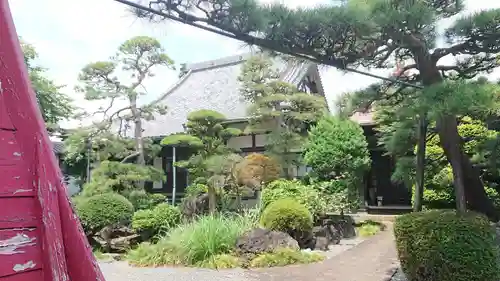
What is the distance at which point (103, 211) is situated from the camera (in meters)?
9.15

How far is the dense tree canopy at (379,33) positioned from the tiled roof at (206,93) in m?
7.69

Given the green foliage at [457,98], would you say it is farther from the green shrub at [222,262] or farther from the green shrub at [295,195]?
the green shrub at [295,195]

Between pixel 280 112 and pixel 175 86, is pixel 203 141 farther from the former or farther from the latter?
pixel 175 86

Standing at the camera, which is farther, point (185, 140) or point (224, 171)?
point (185, 140)

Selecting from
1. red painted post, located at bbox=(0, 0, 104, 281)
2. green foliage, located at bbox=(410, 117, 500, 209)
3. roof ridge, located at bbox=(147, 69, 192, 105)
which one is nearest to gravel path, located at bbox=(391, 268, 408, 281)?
green foliage, located at bbox=(410, 117, 500, 209)

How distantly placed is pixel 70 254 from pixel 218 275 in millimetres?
5599

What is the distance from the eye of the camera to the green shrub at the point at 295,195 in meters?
9.70

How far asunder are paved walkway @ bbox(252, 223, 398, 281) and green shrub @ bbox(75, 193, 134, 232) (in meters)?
4.01

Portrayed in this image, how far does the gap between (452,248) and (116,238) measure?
6.78 meters

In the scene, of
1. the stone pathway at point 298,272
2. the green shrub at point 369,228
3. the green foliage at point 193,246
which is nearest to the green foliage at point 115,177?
the green foliage at point 193,246

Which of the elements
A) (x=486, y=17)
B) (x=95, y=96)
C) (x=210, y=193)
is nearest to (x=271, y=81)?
(x=210, y=193)

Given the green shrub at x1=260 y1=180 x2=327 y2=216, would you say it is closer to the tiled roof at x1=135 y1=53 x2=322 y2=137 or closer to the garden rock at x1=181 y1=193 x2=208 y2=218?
the garden rock at x1=181 y1=193 x2=208 y2=218

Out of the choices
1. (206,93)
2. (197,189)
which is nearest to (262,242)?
(197,189)

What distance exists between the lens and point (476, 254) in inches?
175
